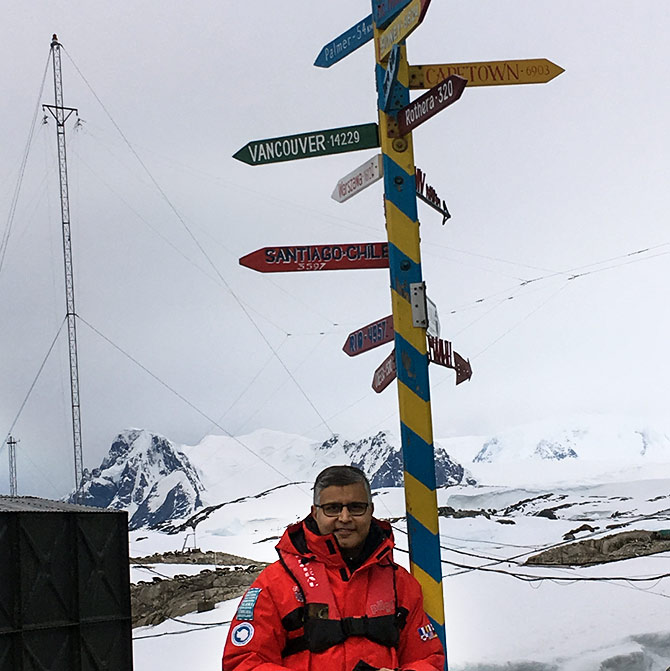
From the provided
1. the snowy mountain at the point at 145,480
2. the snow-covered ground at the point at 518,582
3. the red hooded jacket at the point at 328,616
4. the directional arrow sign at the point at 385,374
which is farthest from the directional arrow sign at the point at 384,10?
the snowy mountain at the point at 145,480

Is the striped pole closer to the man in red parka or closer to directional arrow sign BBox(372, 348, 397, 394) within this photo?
directional arrow sign BBox(372, 348, 397, 394)

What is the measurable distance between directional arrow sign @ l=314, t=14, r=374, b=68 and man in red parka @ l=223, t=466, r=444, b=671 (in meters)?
1.48

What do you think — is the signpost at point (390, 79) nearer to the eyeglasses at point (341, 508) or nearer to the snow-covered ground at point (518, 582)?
the eyeglasses at point (341, 508)

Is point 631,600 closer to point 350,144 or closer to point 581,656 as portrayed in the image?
point 581,656

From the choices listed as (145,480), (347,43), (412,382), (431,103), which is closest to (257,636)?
(412,382)

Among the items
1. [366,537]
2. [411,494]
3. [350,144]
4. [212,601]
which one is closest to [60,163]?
[212,601]

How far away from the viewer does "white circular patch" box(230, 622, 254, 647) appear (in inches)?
76.0

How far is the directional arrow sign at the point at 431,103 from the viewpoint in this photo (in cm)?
249

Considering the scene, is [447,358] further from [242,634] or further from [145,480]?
[145,480]

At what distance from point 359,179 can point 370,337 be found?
0.48 meters

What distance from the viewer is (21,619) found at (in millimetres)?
2709

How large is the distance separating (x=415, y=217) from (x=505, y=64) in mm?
517

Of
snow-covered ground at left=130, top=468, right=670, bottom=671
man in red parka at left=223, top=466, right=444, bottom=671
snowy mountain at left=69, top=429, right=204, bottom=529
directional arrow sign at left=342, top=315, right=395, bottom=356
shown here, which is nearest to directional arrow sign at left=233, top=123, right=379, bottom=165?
directional arrow sign at left=342, top=315, right=395, bottom=356

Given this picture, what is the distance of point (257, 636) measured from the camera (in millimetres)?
1936
